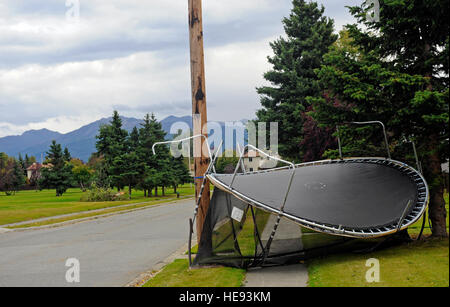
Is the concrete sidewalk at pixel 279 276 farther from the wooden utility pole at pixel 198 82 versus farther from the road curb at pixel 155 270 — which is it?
the road curb at pixel 155 270

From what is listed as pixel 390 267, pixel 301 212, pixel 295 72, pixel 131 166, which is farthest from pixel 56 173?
pixel 390 267

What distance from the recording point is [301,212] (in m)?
7.36

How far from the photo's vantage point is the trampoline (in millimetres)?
7281

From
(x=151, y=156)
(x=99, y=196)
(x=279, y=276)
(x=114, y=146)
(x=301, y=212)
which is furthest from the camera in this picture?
(x=151, y=156)

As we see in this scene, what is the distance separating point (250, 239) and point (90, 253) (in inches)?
220

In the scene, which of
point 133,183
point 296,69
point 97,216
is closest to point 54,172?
point 133,183

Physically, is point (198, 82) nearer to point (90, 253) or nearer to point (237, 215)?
point (237, 215)

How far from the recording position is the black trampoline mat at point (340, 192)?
745cm

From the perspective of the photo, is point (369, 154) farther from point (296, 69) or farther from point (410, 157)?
point (296, 69)
